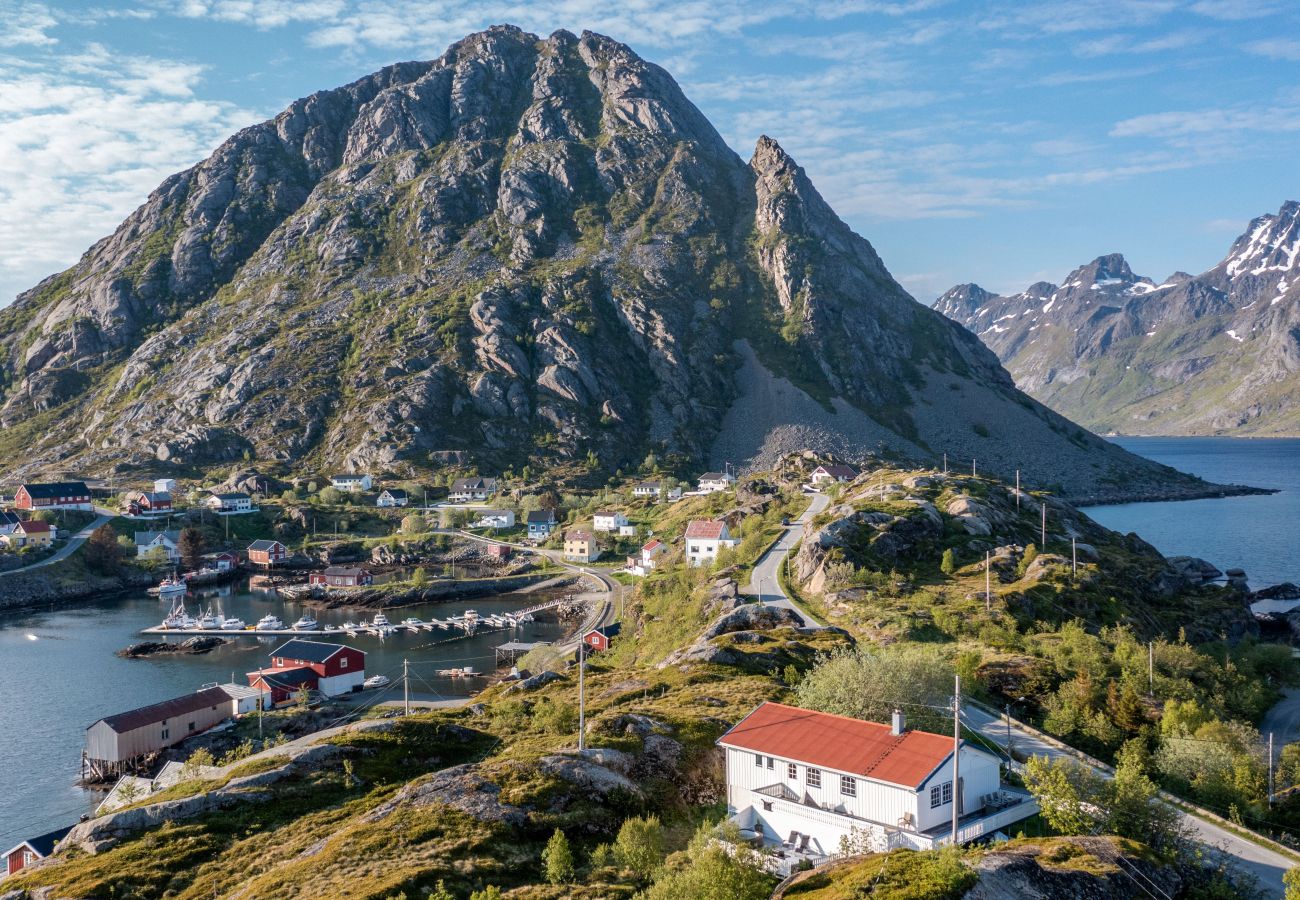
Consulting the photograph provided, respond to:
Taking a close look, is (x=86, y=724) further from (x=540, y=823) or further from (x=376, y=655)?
(x=540, y=823)

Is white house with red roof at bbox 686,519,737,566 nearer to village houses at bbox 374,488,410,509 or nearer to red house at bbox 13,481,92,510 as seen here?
village houses at bbox 374,488,410,509

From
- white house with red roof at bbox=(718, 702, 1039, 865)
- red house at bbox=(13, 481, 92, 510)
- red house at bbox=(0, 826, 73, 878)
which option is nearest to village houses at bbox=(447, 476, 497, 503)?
red house at bbox=(13, 481, 92, 510)

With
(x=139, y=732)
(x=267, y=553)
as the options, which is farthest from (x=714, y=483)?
(x=139, y=732)

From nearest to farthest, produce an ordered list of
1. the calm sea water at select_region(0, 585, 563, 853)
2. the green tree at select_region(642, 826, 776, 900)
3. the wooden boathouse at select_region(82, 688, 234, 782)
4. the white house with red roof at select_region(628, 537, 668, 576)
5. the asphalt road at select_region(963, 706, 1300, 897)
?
the green tree at select_region(642, 826, 776, 900)
the asphalt road at select_region(963, 706, 1300, 897)
the calm sea water at select_region(0, 585, 563, 853)
the wooden boathouse at select_region(82, 688, 234, 782)
the white house with red roof at select_region(628, 537, 668, 576)

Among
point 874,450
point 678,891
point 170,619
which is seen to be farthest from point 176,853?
point 874,450

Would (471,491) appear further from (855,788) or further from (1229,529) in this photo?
(855,788)

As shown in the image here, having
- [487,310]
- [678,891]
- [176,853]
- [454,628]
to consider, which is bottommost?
[454,628]
